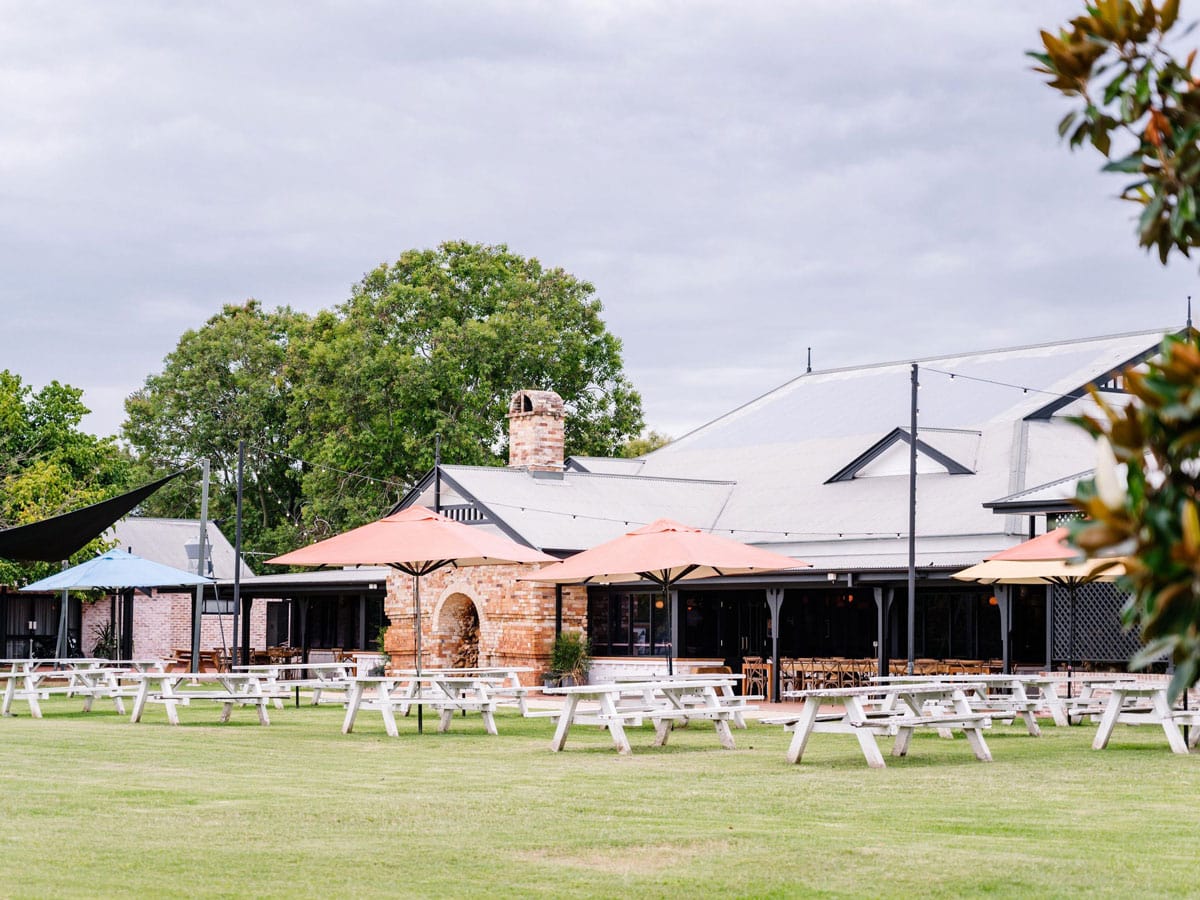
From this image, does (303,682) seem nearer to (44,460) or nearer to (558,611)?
(558,611)

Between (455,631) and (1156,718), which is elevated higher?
(1156,718)

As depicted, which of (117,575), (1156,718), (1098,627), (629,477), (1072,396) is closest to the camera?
(1156,718)

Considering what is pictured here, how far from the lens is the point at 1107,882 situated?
22.1 feet

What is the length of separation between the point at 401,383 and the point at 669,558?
84.4 feet

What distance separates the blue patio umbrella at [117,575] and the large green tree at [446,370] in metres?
17.0

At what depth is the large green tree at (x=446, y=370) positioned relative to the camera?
42.5m

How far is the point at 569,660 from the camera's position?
27.7 metres

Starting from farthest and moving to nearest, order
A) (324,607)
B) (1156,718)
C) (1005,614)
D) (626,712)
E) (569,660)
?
(324,607)
(569,660)
(1005,614)
(626,712)
(1156,718)

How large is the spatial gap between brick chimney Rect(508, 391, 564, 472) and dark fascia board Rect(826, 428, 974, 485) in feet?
18.7

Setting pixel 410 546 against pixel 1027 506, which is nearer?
pixel 410 546

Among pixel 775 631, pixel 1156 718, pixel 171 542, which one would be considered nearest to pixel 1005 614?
pixel 775 631

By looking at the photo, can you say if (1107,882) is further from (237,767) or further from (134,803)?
(237,767)

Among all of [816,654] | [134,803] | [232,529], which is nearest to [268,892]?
[134,803]

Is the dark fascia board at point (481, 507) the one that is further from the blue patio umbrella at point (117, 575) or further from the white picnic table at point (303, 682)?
the blue patio umbrella at point (117, 575)
